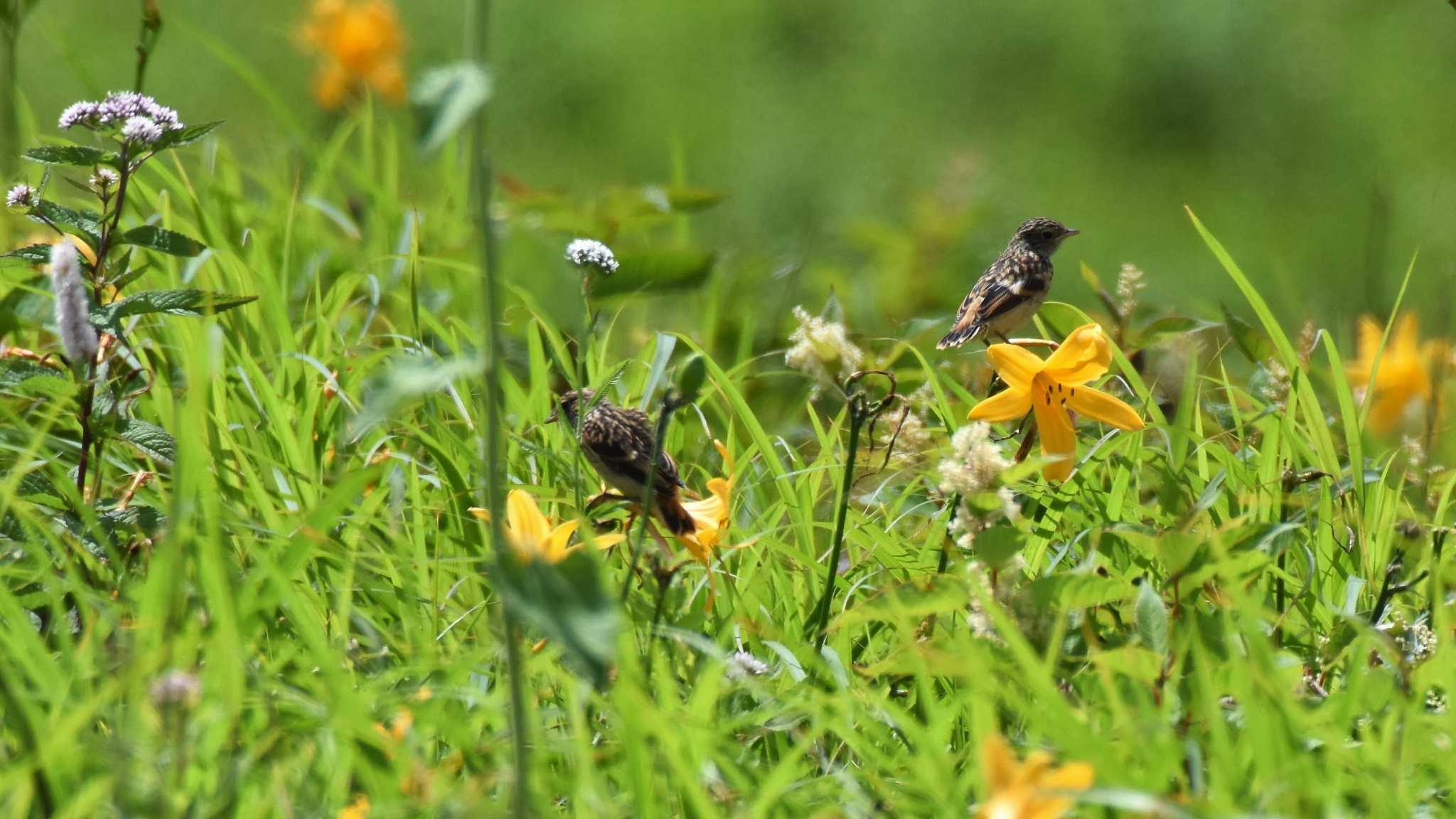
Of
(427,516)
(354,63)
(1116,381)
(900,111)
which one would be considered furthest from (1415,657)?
(900,111)

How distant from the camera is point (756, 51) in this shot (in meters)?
8.12

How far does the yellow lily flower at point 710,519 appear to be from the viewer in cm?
223

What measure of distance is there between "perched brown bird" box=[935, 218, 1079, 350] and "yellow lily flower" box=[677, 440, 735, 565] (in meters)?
0.59

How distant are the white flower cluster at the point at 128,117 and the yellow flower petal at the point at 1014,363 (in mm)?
1179

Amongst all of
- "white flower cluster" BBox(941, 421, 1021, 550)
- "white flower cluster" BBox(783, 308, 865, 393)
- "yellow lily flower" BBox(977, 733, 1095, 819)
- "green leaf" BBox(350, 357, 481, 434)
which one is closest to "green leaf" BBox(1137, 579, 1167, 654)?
"white flower cluster" BBox(941, 421, 1021, 550)

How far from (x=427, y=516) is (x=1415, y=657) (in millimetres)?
1372

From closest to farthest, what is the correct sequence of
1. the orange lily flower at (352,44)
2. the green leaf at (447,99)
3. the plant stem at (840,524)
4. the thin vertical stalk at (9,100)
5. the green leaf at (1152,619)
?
the green leaf at (447,99), the green leaf at (1152,619), the plant stem at (840,524), the thin vertical stalk at (9,100), the orange lily flower at (352,44)

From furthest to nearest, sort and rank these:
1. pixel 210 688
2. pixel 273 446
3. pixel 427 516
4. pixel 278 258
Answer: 1. pixel 278 258
2. pixel 273 446
3. pixel 427 516
4. pixel 210 688

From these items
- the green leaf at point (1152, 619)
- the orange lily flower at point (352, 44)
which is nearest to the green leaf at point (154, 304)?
the green leaf at point (1152, 619)

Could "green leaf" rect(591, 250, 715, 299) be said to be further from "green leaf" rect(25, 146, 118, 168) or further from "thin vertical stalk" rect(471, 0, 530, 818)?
"thin vertical stalk" rect(471, 0, 530, 818)

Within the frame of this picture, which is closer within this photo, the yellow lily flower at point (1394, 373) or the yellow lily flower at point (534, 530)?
the yellow lily flower at point (534, 530)

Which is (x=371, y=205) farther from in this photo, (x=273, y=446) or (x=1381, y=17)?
(x=1381, y=17)

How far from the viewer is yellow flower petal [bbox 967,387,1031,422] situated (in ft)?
7.09

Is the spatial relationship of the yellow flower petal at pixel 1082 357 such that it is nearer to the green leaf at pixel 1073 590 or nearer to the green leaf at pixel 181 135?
the green leaf at pixel 1073 590
